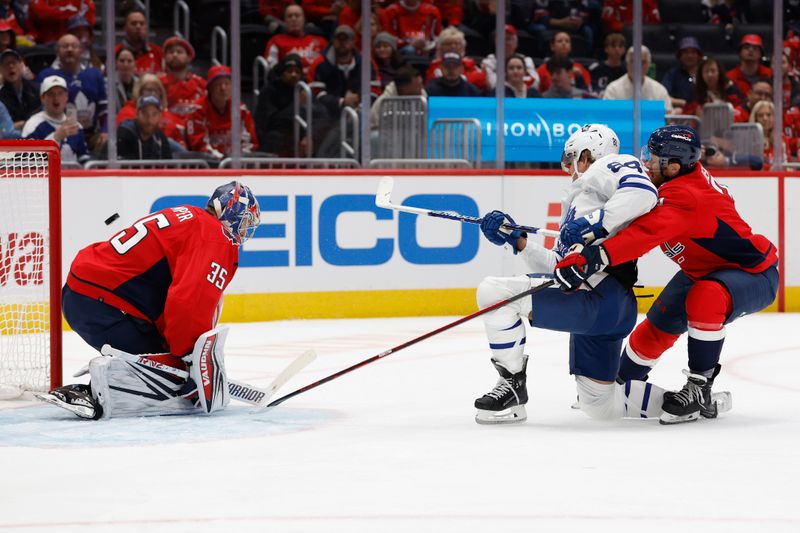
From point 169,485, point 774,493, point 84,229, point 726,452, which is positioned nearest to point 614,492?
point 774,493

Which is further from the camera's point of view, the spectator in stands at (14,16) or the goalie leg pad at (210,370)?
the spectator in stands at (14,16)

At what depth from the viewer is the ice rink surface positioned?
3.07m

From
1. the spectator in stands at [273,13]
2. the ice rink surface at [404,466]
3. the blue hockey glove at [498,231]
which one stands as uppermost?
the spectator in stands at [273,13]

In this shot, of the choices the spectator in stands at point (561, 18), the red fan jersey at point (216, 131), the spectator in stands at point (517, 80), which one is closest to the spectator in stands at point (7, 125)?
the red fan jersey at point (216, 131)

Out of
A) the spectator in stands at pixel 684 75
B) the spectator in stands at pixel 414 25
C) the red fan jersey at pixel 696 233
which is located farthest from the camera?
the spectator in stands at pixel 684 75

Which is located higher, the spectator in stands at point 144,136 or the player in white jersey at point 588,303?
the spectator in stands at point 144,136

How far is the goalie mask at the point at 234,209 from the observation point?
4.57 meters

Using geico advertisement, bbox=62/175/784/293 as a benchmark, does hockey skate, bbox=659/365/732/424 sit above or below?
below

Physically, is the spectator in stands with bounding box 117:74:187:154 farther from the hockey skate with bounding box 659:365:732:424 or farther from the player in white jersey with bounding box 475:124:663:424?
the hockey skate with bounding box 659:365:732:424

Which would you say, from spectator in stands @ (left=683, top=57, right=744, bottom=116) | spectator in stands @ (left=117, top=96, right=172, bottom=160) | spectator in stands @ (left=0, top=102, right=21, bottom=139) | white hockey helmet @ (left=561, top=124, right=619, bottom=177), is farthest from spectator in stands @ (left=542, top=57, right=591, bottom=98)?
white hockey helmet @ (left=561, top=124, right=619, bottom=177)

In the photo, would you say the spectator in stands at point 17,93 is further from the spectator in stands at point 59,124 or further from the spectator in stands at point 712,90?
the spectator in stands at point 712,90

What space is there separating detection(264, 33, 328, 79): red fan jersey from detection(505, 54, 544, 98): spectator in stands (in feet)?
3.94

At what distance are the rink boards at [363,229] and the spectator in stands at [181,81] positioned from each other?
487mm

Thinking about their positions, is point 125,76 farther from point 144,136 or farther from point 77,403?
point 77,403
